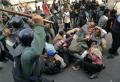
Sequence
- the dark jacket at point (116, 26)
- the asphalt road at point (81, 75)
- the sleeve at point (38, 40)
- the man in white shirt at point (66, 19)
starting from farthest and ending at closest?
the man in white shirt at point (66, 19) < the dark jacket at point (116, 26) < the asphalt road at point (81, 75) < the sleeve at point (38, 40)

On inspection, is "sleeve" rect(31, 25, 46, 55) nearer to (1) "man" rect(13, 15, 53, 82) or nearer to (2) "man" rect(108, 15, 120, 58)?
(1) "man" rect(13, 15, 53, 82)

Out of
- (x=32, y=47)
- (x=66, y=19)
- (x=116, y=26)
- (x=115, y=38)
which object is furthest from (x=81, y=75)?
(x=66, y=19)

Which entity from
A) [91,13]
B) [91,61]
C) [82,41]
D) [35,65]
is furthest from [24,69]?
[91,13]

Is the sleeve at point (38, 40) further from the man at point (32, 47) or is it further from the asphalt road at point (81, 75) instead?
the asphalt road at point (81, 75)

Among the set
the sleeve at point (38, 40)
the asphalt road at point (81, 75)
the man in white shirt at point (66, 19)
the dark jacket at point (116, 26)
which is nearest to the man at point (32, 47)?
the sleeve at point (38, 40)

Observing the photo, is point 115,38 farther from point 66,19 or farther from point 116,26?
point 66,19

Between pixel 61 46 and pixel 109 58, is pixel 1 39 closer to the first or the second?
pixel 61 46

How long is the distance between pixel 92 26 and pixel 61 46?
3.86 ft

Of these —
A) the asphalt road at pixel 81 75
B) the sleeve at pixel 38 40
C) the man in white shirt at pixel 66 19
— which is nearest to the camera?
the sleeve at pixel 38 40

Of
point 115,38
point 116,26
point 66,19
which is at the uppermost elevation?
point 116,26

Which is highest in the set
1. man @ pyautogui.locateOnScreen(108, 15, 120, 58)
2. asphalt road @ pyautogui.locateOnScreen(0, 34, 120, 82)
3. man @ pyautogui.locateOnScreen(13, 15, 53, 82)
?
man @ pyautogui.locateOnScreen(13, 15, 53, 82)

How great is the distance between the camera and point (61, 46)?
7.66m

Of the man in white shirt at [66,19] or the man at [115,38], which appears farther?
the man in white shirt at [66,19]

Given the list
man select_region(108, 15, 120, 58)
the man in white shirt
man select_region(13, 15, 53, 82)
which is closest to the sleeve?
man select_region(13, 15, 53, 82)
